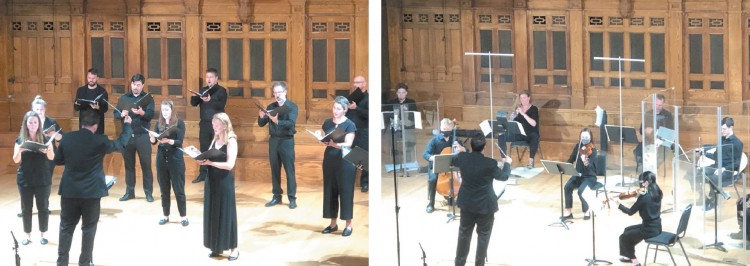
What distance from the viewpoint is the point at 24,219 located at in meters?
9.49

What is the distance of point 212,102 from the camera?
9320 millimetres

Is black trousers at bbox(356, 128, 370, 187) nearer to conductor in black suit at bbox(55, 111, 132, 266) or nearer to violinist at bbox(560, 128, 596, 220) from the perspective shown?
violinist at bbox(560, 128, 596, 220)

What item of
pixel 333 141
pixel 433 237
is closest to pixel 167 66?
pixel 333 141

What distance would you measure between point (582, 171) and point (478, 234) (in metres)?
0.86

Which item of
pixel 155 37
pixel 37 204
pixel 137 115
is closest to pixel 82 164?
pixel 137 115

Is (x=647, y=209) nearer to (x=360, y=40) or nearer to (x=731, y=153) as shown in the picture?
(x=731, y=153)

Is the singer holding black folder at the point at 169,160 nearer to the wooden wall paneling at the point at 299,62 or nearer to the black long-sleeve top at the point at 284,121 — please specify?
the black long-sleeve top at the point at 284,121

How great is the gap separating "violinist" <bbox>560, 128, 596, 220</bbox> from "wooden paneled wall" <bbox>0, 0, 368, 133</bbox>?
5.33ft

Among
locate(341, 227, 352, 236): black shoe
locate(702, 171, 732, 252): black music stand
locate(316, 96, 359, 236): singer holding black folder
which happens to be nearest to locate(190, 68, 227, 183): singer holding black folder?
locate(316, 96, 359, 236): singer holding black folder

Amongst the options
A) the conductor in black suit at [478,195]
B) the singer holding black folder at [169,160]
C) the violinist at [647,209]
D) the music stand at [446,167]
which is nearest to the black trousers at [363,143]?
the music stand at [446,167]

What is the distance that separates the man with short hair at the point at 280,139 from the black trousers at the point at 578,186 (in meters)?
→ 1.96

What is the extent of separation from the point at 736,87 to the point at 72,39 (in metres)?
4.68

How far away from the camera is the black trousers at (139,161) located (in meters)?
9.41

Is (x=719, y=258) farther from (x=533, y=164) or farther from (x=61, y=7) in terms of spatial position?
(x=61, y=7)
